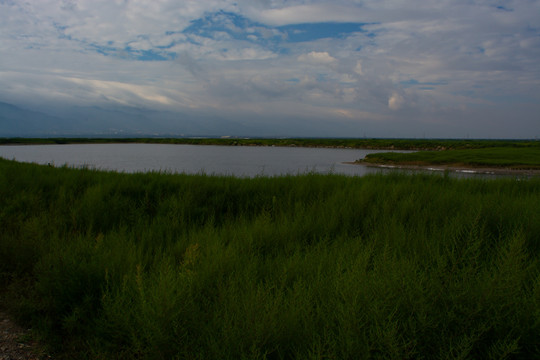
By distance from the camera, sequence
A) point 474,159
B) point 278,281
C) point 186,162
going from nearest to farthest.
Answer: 1. point 278,281
2. point 474,159
3. point 186,162

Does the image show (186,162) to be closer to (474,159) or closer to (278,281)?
(474,159)

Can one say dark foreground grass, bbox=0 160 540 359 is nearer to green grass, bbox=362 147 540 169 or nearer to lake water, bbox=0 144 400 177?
lake water, bbox=0 144 400 177

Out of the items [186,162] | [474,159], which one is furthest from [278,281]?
[474,159]

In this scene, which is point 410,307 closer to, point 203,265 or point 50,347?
point 203,265

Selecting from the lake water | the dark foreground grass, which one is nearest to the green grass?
the lake water

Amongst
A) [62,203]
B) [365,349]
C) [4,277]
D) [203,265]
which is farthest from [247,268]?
[62,203]

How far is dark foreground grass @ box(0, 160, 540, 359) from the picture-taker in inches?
87.1

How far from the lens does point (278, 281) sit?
322cm

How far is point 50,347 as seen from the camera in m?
2.83

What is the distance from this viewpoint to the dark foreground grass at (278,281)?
→ 87.1 inches

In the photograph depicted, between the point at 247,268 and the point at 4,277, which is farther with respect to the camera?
the point at 4,277

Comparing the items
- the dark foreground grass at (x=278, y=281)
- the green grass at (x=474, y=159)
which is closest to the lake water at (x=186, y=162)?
the dark foreground grass at (x=278, y=281)

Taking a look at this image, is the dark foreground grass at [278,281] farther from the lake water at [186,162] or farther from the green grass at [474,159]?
the green grass at [474,159]

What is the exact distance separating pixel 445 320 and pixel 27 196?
23.8ft
